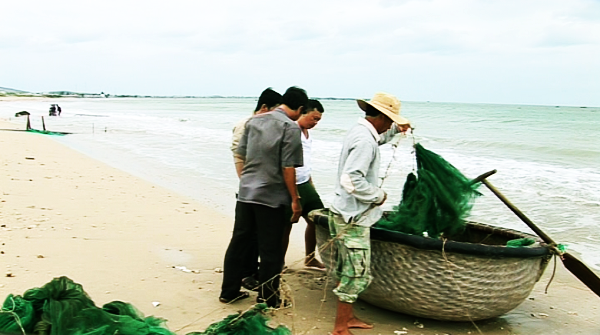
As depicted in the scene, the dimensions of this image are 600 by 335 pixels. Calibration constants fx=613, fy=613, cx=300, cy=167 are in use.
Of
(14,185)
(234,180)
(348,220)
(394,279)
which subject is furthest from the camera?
(234,180)

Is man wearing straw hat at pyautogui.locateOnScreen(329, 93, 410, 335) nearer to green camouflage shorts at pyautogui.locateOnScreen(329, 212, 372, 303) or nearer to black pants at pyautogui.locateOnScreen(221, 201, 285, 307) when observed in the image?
green camouflage shorts at pyautogui.locateOnScreen(329, 212, 372, 303)

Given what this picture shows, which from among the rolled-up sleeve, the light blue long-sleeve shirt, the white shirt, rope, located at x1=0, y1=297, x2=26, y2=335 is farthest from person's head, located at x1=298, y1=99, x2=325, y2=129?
rope, located at x1=0, y1=297, x2=26, y2=335

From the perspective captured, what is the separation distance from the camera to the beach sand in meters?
4.46

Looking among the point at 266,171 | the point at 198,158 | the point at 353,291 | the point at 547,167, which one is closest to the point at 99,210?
the point at 266,171

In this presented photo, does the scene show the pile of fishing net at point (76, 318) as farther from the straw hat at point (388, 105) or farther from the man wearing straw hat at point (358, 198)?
the straw hat at point (388, 105)

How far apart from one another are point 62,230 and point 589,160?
56.1 feet

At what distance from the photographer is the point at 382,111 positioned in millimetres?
3873

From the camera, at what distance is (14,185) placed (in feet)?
30.1

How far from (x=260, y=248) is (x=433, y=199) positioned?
131cm

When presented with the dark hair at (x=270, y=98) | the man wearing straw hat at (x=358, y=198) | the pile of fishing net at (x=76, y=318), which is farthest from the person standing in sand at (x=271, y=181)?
the pile of fishing net at (x=76, y=318)

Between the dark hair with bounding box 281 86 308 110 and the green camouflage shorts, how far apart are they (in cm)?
91

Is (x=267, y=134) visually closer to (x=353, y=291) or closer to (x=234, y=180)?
(x=353, y=291)

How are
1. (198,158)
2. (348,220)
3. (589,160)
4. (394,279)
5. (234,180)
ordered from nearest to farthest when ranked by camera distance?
(348,220)
(394,279)
(234,180)
(198,158)
(589,160)

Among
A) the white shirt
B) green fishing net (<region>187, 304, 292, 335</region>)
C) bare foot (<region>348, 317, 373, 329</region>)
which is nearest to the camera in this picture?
green fishing net (<region>187, 304, 292, 335</region>)
